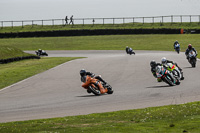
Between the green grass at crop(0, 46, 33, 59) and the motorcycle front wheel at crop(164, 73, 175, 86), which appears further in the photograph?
the green grass at crop(0, 46, 33, 59)

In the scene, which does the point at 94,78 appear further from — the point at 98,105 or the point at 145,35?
the point at 145,35

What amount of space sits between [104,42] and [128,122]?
57022mm

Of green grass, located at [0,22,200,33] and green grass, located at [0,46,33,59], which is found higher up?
green grass, located at [0,22,200,33]

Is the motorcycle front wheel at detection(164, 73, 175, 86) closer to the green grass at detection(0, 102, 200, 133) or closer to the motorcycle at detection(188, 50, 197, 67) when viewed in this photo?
the green grass at detection(0, 102, 200, 133)

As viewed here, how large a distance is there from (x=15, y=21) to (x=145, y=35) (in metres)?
28.5

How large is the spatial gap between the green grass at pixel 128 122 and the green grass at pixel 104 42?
1863 inches

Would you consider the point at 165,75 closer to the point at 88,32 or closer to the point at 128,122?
the point at 128,122

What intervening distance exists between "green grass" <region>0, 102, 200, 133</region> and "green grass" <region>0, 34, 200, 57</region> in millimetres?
47324

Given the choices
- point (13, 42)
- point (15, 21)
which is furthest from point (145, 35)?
point (15, 21)

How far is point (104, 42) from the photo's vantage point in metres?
67.5

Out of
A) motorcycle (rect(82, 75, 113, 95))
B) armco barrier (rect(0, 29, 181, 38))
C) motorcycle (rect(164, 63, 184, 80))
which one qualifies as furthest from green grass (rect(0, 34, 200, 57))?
motorcycle (rect(82, 75, 113, 95))

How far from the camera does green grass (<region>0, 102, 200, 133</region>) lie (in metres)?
9.33

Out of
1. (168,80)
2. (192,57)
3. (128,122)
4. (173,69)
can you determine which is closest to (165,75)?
A: (168,80)

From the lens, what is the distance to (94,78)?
17.2m
